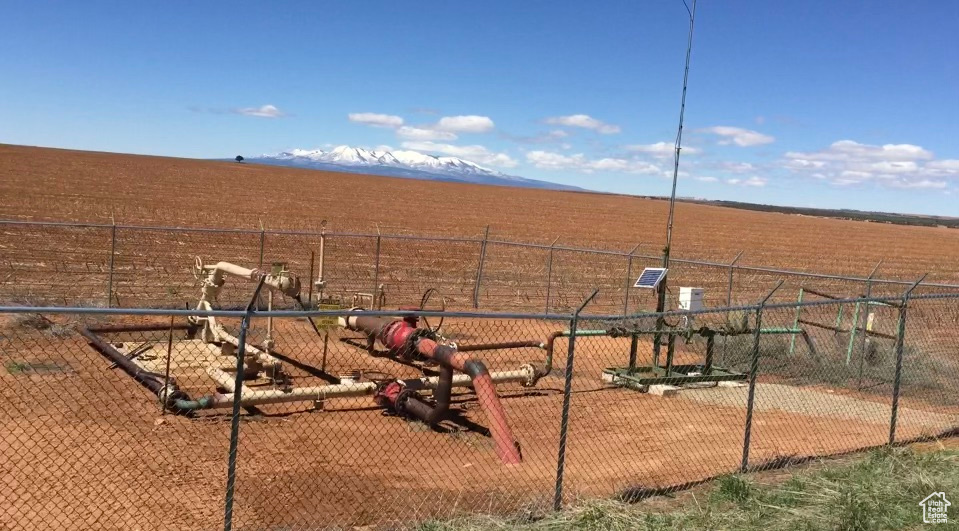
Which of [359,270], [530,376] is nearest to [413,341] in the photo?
[530,376]

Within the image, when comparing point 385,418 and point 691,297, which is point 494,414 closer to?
point 385,418

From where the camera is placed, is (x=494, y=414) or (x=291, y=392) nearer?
(x=494, y=414)

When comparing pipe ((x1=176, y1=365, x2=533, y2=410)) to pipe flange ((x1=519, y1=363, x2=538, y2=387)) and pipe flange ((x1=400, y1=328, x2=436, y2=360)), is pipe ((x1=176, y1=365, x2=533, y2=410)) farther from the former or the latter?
pipe flange ((x1=519, y1=363, x2=538, y2=387))

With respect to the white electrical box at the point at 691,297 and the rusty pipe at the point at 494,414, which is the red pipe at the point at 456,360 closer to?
the rusty pipe at the point at 494,414

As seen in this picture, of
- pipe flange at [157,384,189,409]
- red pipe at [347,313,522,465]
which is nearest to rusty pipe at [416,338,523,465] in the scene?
red pipe at [347,313,522,465]

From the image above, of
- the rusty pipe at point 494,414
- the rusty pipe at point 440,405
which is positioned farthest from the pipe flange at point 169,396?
the rusty pipe at point 494,414

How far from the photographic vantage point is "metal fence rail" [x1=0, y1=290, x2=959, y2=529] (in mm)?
6078

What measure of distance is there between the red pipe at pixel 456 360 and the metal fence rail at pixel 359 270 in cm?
339

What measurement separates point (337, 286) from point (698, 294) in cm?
953

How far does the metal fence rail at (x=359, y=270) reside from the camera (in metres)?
14.9

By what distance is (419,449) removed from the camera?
8.05 m

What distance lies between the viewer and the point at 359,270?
20906 millimetres

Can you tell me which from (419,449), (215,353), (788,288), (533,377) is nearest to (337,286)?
(215,353)

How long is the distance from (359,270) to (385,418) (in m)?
12.2
